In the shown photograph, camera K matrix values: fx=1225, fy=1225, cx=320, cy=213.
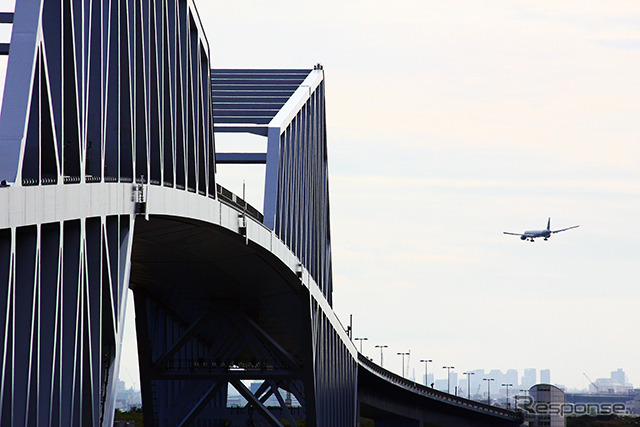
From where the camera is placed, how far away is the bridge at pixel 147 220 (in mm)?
27719

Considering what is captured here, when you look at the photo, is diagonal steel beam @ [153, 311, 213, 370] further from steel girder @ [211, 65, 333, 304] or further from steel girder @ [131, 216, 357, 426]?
steel girder @ [211, 65, 333, 304]

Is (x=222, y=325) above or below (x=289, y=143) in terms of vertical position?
below

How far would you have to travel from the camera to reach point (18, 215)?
25.9m

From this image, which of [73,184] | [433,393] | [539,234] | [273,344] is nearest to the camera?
[73,184]

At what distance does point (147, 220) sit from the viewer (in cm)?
3925

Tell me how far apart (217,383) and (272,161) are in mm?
14408

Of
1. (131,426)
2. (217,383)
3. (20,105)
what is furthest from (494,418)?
(20,105)

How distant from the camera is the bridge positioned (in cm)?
2772

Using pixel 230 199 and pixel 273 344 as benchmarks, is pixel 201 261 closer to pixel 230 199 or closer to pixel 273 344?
pixel 230 199

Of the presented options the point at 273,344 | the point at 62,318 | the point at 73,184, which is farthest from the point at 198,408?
the point at 73,184

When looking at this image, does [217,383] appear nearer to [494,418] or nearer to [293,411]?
[293,411]

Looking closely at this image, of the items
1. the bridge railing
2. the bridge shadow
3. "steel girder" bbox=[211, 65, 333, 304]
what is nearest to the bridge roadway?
the bridge shadow

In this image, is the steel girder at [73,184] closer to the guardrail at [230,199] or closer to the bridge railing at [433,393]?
the guardrail at [230,199]

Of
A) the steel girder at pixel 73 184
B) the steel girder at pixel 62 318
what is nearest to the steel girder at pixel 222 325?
the steel girder at pixel 73 184
